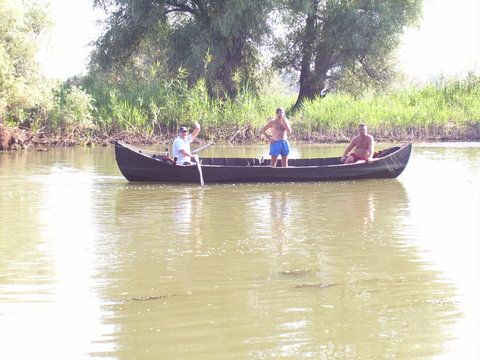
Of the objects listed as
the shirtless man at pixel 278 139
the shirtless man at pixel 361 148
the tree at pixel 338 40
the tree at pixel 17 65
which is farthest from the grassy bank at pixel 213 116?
the shirtless man at pixel 361 148

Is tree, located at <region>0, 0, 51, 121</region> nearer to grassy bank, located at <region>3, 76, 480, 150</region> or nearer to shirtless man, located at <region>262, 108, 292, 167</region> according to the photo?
grassy bank, located at <region>3, 76, 480, 150</region>

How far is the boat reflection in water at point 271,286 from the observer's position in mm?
5559

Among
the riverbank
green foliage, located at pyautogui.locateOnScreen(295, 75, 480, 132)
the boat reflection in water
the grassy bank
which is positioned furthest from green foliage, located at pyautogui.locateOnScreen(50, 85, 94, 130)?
the boat reflection in water

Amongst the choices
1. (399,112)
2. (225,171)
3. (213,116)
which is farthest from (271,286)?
(399,112)

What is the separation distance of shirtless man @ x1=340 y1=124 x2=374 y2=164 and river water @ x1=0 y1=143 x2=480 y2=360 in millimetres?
2155

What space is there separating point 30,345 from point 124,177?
1157cm

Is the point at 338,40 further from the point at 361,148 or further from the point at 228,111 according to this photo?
the point at 361,148

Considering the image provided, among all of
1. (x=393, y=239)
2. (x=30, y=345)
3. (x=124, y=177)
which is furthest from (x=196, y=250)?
(x=124, y=177)

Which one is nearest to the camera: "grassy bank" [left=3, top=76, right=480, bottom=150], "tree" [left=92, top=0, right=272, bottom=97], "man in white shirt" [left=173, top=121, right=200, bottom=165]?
"man in white shirt" [left=173, top=121, right=200, bottom=165]

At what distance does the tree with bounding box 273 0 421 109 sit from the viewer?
30.3 meters

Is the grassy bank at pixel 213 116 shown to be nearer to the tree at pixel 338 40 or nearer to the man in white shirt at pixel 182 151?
the tree at pixel 338 40

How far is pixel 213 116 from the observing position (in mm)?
26656

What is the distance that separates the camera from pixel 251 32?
98.7 feet

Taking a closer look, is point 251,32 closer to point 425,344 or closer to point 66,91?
point 66,91
